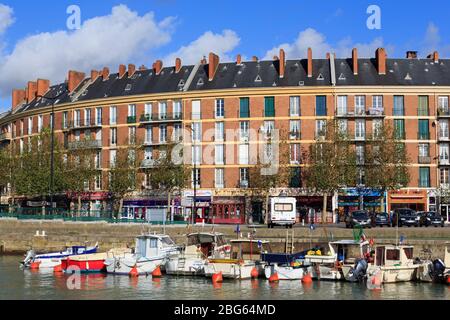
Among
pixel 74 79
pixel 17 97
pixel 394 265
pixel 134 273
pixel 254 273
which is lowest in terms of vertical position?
pixel 134 273

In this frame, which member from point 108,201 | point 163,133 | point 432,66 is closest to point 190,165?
point 163,133

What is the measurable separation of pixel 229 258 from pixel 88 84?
48718 millimetres

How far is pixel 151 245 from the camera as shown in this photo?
39.7 meters

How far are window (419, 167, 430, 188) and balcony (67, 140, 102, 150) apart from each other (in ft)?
117

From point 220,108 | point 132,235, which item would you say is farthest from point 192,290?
point 220,108

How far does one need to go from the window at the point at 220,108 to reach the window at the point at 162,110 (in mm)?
6033

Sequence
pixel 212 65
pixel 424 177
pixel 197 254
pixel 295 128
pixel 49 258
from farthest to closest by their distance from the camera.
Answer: pixel 212 65 → pixel 295 128 → pixel 424 177 → pixel 49 258 → pixel 197 254

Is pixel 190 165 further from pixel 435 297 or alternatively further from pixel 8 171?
pixel 435 297

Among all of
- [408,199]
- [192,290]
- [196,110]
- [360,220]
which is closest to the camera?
[192,290]

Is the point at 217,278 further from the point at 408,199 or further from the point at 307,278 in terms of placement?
the point at 408,199

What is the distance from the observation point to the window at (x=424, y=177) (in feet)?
220

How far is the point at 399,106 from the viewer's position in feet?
221

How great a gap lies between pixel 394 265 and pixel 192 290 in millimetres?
10625

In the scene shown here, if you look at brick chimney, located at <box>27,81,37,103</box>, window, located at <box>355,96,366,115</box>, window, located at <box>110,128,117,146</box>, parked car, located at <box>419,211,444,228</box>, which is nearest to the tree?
window, located at <box>355,96,366,115</box>
